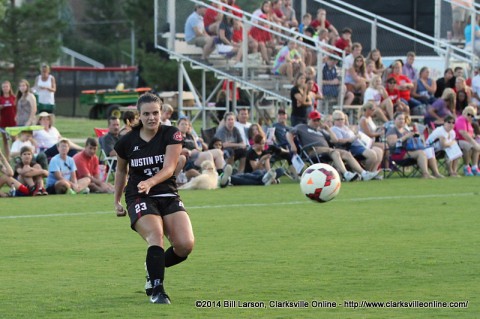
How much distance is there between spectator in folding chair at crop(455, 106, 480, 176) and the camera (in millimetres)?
24391

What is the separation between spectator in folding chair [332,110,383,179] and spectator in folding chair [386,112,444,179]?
0.49m

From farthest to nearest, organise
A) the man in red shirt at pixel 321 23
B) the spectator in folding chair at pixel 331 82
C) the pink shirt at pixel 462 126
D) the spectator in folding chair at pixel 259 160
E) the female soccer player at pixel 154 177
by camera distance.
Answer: the man in red shirt at pixel 321 23 < the spectator in folding chair at pixel 331 82 < the pink shirt at pixel 462 126 < the spectator in folding chair at pixel 259 160 < the female soccer player at pixel 154 177

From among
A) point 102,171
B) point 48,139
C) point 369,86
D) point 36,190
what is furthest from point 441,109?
point 36,190

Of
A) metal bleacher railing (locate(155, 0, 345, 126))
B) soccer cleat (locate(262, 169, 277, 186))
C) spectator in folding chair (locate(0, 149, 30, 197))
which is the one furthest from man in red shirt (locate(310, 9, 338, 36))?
spectator in folding chair (locate(0, 149, 30, 197))

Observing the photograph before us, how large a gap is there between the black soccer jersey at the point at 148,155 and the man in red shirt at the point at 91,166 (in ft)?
36.5

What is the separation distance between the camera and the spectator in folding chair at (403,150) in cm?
2336

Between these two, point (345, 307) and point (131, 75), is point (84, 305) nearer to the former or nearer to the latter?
point (345, 307)

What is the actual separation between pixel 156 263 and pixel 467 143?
53.8 ft

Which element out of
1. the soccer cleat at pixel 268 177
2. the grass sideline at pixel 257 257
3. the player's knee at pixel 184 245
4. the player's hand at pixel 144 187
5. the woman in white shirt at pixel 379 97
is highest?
the woman in white shirt at pixel 379 97

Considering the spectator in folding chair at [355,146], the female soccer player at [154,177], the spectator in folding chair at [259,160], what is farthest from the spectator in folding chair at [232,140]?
the female soccer player at [154,177]

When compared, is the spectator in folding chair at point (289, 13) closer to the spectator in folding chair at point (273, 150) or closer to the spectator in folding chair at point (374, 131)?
the spectator in folding chair at point (374, 131)

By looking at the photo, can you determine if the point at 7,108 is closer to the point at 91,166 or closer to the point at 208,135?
the point at 208,135

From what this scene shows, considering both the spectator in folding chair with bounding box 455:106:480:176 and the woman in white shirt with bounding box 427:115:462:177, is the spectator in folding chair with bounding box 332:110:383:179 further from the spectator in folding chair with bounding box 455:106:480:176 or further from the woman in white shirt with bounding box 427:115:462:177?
the spectator in folding chair with bounding box 455:106:480:176

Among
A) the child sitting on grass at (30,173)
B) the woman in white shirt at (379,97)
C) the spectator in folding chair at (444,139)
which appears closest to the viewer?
the child sitting on grass at (30,173)
